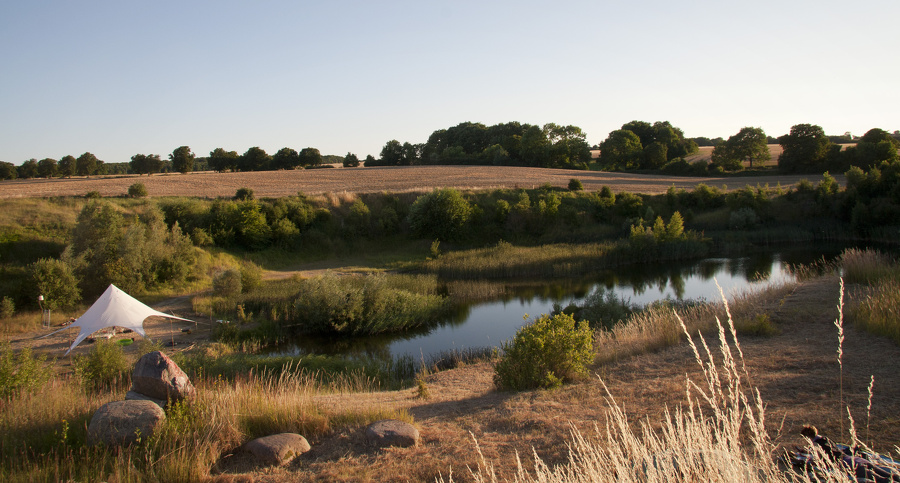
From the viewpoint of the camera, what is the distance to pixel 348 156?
3105 inches

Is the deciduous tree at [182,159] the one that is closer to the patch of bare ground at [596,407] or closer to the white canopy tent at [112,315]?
the white canopy tent at [112,315]

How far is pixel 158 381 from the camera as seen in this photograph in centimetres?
626

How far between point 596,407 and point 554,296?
17.4 metres

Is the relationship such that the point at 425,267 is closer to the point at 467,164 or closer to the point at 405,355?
the point at 405,355

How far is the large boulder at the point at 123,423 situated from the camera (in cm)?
534

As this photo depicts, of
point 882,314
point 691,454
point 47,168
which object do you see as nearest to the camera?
point 691,454

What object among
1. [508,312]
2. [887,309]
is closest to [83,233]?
[508,312]

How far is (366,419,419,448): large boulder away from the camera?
573 cm

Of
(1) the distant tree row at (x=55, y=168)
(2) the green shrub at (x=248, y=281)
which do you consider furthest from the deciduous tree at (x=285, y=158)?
(2) the green shrub at (x=248, y=281)

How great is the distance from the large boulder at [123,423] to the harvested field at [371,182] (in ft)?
116

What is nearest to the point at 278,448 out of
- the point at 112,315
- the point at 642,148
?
the point at 112,315

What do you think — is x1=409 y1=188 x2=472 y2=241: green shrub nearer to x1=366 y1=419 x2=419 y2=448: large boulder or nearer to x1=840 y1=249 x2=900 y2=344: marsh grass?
x1=840 y1=249 x2=900 y2=344: marsh grass

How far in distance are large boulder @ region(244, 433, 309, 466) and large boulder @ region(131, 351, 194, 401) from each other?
1330 millimetres

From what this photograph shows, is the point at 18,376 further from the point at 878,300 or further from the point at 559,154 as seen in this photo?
the point at 559,154
